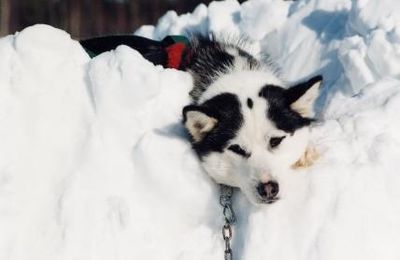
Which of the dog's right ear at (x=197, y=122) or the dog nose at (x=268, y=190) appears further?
the dog's right ear at (x=197, y=122)

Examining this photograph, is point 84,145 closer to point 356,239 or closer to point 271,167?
point 271,167

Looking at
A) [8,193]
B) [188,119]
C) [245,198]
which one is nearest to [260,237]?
[245,198]

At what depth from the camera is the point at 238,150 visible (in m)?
4.17

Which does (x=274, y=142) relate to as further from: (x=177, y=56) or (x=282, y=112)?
(x=177, y=56)

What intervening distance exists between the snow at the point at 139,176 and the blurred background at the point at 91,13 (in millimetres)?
9347

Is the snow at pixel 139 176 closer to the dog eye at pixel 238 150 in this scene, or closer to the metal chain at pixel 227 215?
the metal chain at pixel 227 215

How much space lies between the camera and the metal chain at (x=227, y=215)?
13.3 feet

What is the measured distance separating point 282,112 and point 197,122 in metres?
0.51

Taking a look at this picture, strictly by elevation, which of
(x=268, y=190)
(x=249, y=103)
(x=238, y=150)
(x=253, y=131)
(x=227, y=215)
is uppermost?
(x=249, y=103)

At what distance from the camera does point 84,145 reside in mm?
4215

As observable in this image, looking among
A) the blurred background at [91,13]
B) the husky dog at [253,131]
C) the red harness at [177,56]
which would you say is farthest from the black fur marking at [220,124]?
the blurred background at [91,13]

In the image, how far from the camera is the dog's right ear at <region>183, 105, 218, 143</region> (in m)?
4.22

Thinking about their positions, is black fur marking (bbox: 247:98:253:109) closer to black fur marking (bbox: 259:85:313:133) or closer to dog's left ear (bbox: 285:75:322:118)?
black fur marking (bbox: 259:85:313:133)

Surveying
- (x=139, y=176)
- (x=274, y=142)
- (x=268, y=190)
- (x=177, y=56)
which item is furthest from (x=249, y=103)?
(x=177, y=56)
